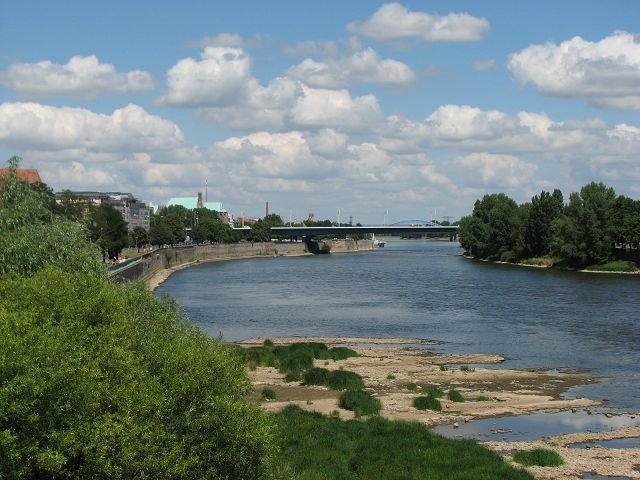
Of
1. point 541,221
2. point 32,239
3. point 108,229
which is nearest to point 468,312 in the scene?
point 32,239

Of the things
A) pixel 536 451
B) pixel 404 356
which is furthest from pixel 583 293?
pixel 536 451

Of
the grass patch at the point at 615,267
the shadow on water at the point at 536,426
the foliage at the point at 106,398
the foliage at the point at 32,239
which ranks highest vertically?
the foliage at the point at 32,239

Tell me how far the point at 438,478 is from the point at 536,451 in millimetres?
4740

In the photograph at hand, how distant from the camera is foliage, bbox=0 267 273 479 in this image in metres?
15.9

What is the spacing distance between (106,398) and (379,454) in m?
12.9

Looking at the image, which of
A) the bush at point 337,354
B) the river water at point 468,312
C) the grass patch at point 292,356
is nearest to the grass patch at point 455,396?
the river water at point 468,312

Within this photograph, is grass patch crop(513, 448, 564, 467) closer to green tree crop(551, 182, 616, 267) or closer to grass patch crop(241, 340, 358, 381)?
grass patch crop(241, 340, 358, 381)

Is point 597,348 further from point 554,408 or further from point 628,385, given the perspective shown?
point 554,408

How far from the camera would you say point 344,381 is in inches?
1666

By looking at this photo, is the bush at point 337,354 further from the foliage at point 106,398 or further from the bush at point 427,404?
the foliage at point 106,398

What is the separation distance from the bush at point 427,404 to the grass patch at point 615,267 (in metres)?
103

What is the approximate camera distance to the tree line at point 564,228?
445ft

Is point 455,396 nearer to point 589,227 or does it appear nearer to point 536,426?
point 536,426

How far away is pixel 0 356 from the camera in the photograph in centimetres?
1606
